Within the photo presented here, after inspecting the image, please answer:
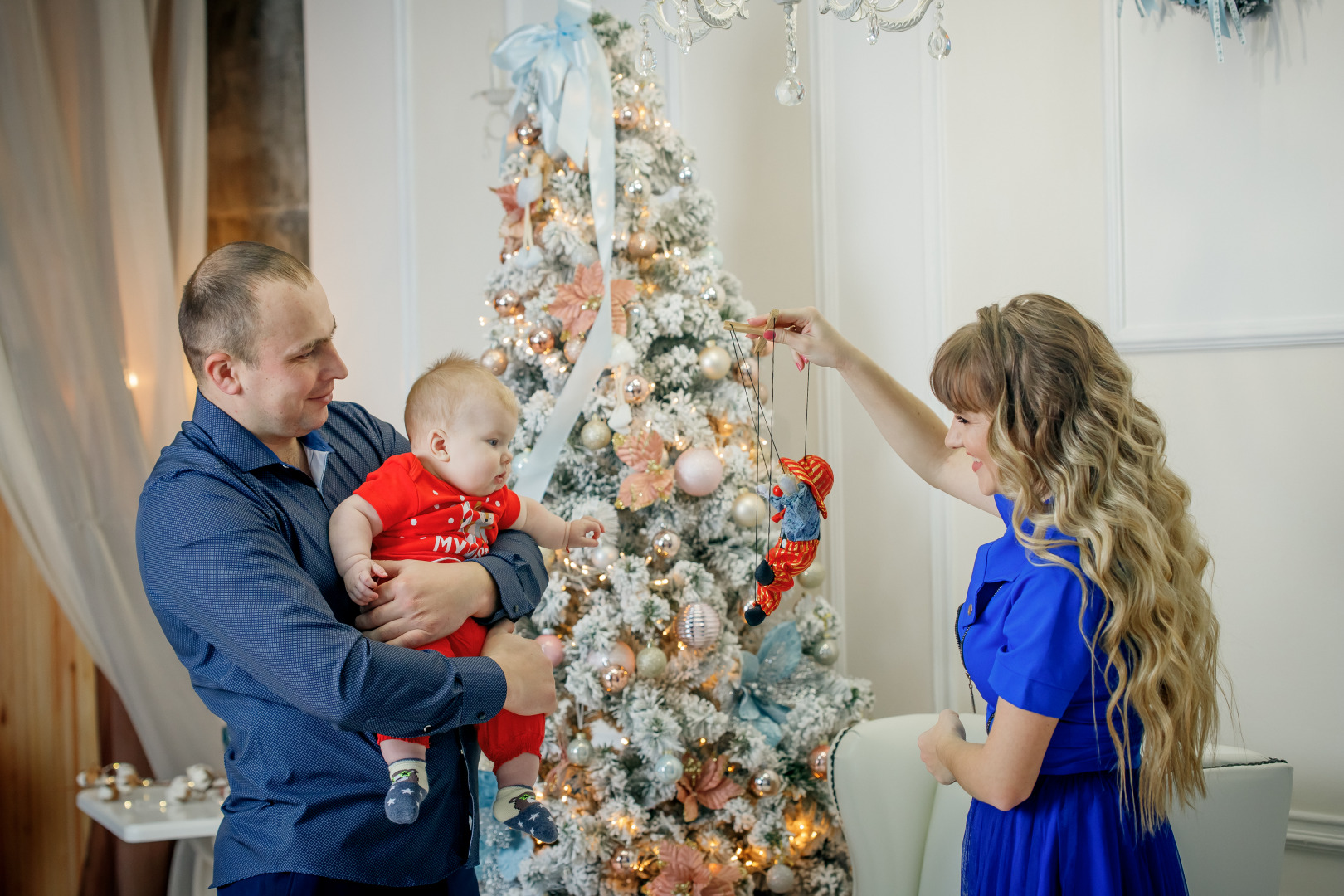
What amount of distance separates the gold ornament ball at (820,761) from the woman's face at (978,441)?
1.04 meters

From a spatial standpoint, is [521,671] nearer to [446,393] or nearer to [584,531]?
[584,531]

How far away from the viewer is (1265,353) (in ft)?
7.48

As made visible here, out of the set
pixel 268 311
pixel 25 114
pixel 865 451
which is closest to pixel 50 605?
pixel 25 114

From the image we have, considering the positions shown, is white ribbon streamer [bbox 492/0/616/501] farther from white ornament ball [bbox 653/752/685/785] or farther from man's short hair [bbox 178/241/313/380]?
man's short hair [bbox 178/241/313/380]

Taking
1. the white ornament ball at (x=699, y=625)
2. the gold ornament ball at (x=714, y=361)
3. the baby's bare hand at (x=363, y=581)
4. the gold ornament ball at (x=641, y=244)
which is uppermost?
the gold ornament ball at (x=641, y=244)

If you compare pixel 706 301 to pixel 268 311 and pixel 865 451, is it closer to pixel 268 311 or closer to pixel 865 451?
pixel 865 451

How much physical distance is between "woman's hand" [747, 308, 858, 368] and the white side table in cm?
177

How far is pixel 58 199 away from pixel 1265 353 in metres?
3.13

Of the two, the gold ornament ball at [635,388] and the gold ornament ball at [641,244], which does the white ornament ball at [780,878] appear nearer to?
the gold ornament ball at [635,388]

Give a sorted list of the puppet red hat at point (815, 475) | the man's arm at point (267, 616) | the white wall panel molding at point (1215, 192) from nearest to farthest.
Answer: the man's arm at point (267, 616), the puppet red hat at point (815, 475), the white wall panel molding at point (1215, 192)

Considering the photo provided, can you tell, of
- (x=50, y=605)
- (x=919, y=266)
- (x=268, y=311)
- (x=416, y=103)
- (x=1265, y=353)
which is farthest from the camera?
(x=416, y=103)

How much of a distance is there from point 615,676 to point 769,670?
1.50 feet

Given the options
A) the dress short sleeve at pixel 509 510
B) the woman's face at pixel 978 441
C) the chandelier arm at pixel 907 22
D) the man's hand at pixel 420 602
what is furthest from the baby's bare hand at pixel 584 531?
the chandelier arm at pixel 907 22

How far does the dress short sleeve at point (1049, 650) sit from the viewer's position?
3.99 ft
